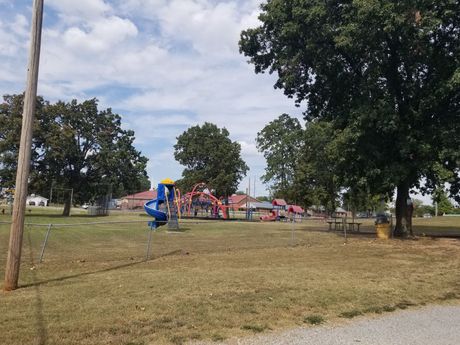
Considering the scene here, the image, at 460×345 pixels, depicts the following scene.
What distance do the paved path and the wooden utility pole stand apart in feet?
17.9

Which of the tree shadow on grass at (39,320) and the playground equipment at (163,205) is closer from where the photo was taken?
the tree shadow on grass at (39,320)

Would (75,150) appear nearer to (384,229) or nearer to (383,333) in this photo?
(384,229)

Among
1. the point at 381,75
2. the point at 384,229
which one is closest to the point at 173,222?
the point at 384,229

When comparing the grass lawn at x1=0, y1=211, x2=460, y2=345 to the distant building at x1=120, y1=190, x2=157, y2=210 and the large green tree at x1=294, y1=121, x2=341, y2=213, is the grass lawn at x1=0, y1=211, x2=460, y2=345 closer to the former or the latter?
the large green tree at x1=294, y1=121, x2=341, y2=213

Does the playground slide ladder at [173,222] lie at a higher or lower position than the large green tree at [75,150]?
lower

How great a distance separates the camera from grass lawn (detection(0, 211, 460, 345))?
6.70 m

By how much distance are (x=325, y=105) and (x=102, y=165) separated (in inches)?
1409

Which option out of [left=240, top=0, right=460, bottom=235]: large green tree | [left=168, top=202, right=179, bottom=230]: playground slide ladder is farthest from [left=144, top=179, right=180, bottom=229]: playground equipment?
[left=240, top=0, right=460, bottom=235]: large green tree

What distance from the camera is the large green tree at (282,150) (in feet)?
270

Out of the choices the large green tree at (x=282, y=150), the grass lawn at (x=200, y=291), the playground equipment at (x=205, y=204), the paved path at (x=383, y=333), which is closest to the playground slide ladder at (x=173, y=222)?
the grass lawn at (x=200, y=291)

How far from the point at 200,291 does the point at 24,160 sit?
447cm

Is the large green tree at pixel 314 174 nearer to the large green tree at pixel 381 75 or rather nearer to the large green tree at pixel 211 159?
the large green tree at pixel 211 159

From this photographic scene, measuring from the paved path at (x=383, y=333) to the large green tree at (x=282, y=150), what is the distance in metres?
73.8

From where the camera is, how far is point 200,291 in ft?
30.6
